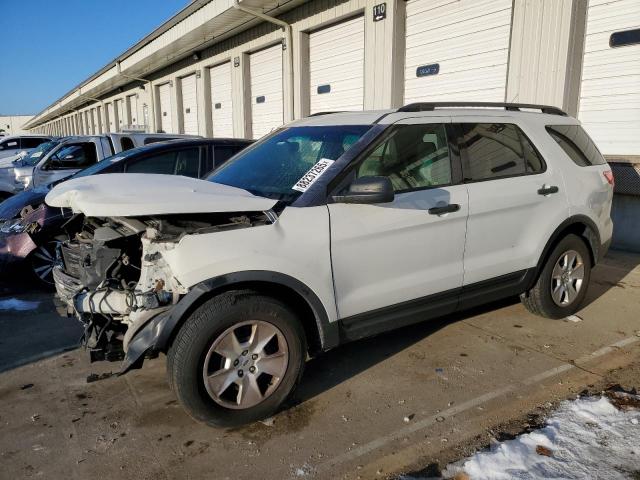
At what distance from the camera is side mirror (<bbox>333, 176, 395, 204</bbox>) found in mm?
2941

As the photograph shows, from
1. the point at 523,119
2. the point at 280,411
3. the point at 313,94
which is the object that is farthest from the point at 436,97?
the point at 280,411

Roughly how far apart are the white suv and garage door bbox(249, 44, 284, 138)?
10210mm

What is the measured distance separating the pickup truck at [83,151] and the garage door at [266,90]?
5.98 metres

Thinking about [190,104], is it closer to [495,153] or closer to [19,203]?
[19,203]

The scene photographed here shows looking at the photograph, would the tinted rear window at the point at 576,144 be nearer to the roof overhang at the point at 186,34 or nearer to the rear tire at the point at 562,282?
the rear tire at the point at 562,282

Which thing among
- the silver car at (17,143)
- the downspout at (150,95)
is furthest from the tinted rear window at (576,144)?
the downspout at (150,95)

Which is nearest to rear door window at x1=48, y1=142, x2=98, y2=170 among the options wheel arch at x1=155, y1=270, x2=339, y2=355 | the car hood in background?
the car hood in background

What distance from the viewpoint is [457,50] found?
9.02m

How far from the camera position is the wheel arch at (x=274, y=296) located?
2.67 meters

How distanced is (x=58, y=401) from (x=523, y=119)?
4.08m

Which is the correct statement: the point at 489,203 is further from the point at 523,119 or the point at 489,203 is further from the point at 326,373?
the point at 326,373

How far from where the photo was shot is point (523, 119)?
4242mm

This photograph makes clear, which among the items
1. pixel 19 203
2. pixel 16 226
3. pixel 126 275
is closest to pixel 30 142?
pixel 19 203

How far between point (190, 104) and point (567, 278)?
59.9 ft
